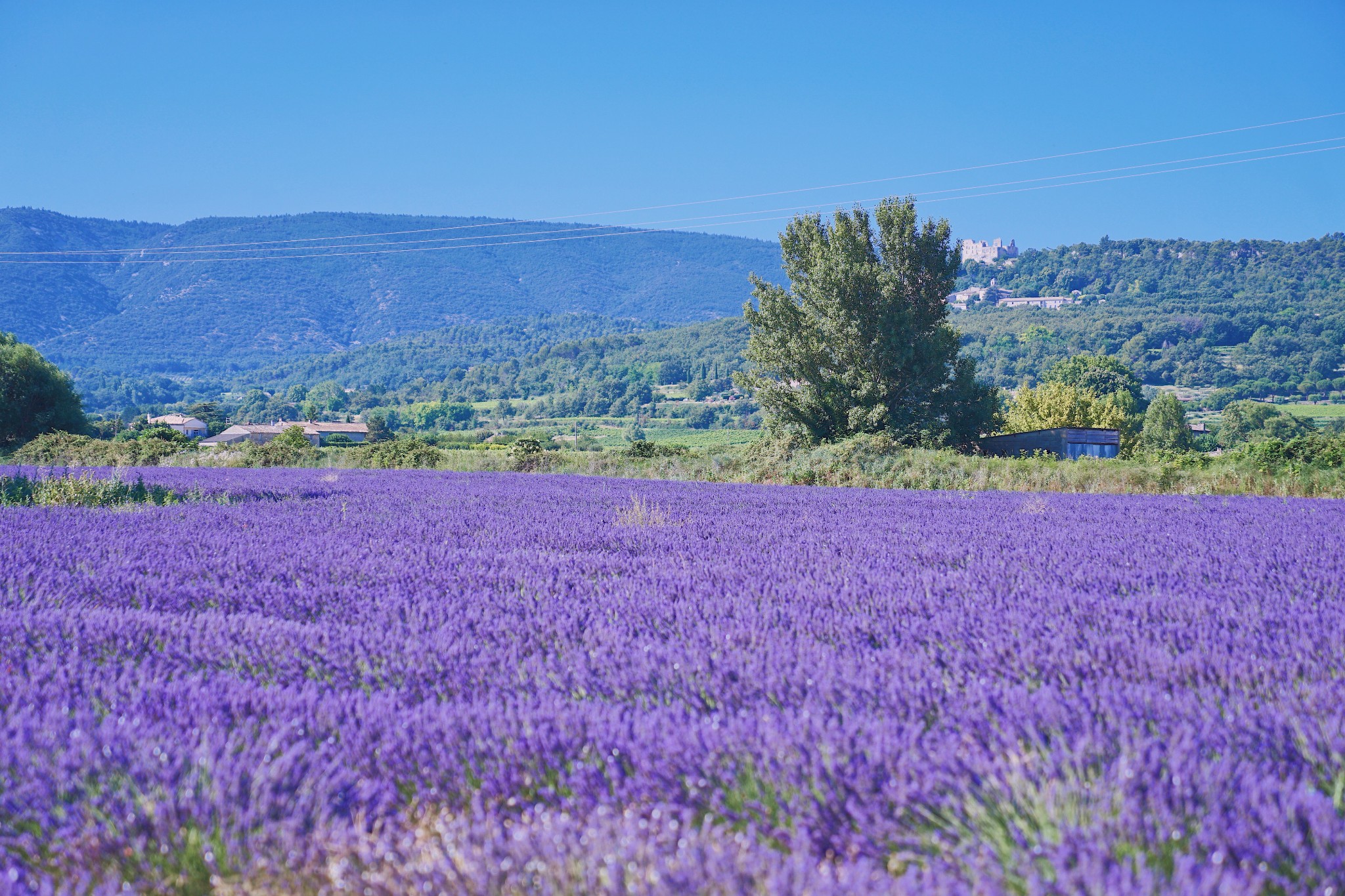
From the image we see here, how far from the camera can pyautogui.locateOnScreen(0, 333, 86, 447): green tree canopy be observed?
36.3 m

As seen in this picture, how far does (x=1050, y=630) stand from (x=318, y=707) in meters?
2.40

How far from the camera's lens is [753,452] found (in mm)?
28078

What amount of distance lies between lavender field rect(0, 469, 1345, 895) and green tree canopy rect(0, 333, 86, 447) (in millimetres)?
39988

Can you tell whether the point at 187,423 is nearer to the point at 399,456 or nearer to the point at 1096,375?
the point at 399,456

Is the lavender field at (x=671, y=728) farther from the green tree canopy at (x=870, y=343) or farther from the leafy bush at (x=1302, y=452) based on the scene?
the green tree canopy at (x=870, y=343)

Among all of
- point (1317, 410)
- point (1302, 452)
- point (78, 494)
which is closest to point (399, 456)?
point (78, 494)

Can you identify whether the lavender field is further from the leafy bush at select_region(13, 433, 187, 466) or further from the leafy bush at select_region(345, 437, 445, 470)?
the leafy bush at select_region(13, 433, 187, 466)

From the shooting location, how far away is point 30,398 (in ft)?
122

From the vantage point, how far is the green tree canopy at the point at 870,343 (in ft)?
92.0

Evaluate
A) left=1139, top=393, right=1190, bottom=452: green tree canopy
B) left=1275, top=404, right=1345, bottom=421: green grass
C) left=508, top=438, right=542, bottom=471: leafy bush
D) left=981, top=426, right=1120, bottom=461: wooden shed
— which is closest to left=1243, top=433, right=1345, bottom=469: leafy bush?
left=981, top=426, right=1120, bottom=461: wooden shed

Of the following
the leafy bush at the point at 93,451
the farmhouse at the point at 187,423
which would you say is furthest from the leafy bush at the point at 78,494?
the farmhouse at the point at 187,423

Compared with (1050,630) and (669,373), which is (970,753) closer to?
(1050,630)

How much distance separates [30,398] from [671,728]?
44.5m

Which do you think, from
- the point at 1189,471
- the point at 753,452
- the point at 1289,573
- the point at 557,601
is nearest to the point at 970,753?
the point at 557,601
